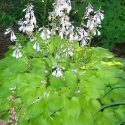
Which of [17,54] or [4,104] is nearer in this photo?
[17,54]

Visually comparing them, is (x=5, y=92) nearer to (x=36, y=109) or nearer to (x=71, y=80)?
(x=36, y=109)

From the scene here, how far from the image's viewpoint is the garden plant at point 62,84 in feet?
10.7

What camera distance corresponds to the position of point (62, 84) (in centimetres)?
346

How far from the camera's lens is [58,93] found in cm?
338

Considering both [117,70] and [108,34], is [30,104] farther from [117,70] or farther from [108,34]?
[108,34]

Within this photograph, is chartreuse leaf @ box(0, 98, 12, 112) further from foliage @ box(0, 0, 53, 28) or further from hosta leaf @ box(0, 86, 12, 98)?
foliage @ box(0, 0, 53, 28)

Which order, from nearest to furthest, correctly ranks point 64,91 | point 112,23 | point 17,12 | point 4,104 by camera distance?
point 64,91, point 4,104, point 112,23, point 17,12

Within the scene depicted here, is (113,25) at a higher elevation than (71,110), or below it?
higher

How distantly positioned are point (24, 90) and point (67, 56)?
2.38 ft

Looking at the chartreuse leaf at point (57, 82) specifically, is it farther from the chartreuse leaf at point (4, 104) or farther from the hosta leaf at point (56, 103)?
the chartreuse leaf at point (4, 104)

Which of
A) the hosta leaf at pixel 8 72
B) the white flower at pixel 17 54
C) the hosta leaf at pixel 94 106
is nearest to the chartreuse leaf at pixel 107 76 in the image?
the hosta leaf at pixel 94 106

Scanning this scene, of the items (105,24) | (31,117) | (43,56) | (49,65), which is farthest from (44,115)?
(105,24)

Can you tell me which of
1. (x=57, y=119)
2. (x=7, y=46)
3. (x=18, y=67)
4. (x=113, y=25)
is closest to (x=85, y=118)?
(x=57, y=119)

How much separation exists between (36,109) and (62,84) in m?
0.44
